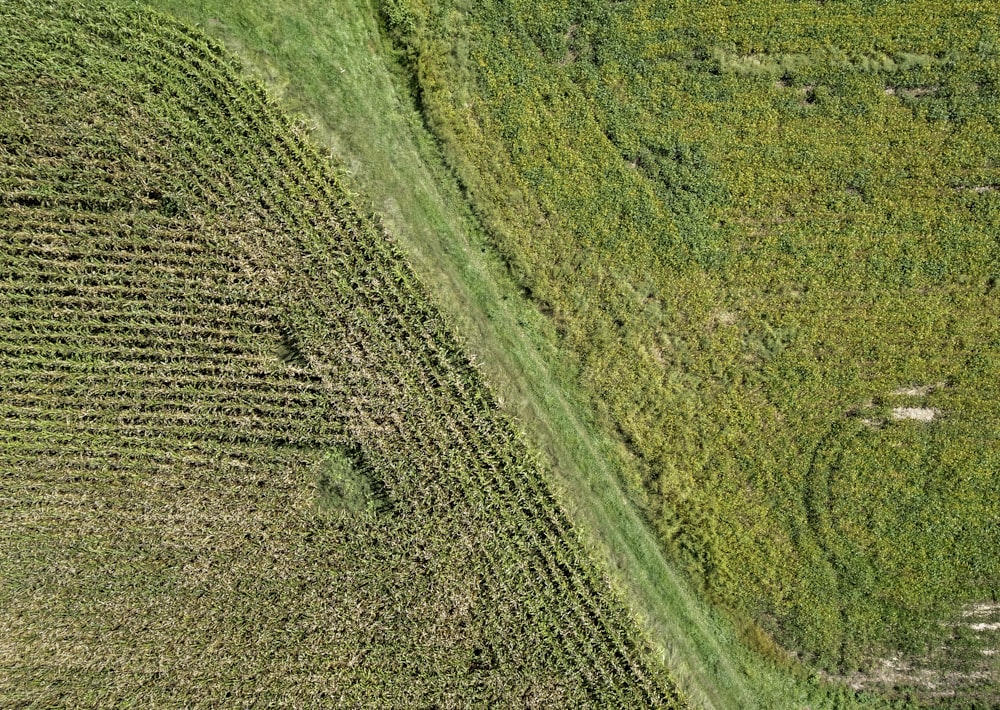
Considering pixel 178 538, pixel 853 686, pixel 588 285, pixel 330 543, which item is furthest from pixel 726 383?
pixel 178 538

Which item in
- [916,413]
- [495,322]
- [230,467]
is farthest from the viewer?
[916,413]

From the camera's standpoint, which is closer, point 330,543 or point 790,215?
point 330,543

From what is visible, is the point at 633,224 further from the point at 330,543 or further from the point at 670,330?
the point at 330,543

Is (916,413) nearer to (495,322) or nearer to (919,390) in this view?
(919,390)

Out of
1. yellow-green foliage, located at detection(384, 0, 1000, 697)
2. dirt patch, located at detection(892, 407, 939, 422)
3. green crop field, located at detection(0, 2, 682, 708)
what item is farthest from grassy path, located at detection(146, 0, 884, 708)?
dirt patch, located at detection(892, 407, 939, 422)

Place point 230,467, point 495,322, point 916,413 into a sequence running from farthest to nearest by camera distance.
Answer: point 916,413
point 495,322
point 230,467

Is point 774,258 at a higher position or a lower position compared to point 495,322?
lower

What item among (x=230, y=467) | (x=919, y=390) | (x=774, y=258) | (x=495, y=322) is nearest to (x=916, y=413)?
(x=919, y=390)

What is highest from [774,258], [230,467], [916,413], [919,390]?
[230,467]
